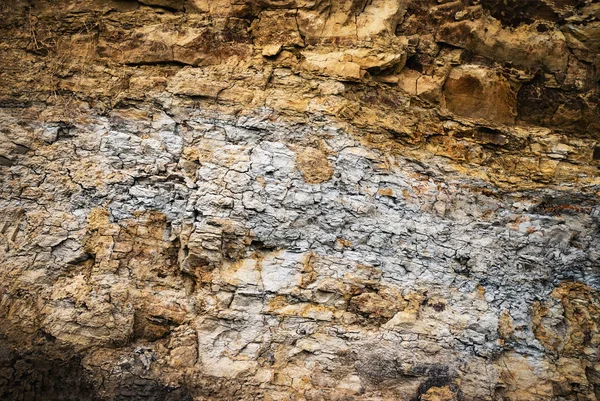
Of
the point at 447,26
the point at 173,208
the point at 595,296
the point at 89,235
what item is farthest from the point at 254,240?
the point at 595,296

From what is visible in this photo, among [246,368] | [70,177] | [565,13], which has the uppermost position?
[565,13]

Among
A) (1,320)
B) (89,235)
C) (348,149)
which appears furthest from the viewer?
(348,149)

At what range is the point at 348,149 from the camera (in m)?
4.51

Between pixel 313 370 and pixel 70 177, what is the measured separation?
9.73ft

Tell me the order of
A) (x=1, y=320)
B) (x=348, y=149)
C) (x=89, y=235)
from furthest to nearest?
(x=348, y=149)
(x=89, y=235)
(x=1, y=320)

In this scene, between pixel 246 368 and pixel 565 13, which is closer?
pixel 246 368

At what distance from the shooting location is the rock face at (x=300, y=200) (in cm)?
407

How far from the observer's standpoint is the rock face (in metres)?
4.07

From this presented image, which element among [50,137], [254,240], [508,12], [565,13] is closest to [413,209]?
[254,240]

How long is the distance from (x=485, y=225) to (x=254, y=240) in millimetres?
2373

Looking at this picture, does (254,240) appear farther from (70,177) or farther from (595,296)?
(595,296)

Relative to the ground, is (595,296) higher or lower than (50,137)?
lower

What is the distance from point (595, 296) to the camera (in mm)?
4418

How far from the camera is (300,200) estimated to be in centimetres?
438
